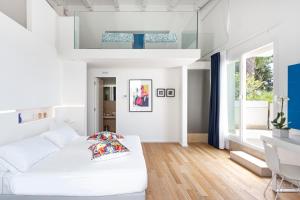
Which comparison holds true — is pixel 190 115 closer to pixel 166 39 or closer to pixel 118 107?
pixel 118 107

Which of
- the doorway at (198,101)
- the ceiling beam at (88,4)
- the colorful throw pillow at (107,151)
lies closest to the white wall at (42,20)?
the colorful throw pillow at (107,151)

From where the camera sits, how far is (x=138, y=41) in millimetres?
5500

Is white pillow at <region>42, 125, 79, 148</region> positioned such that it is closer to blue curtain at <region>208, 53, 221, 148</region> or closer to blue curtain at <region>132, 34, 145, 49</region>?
blue curtain at <region>132, 34, 145, 49</region>

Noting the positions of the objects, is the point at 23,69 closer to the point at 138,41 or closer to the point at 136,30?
the point at 138,41

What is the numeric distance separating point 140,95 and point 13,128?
403 cm

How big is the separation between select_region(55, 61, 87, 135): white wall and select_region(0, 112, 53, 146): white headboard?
1.41 meters

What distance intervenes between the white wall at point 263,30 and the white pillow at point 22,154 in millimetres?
3953

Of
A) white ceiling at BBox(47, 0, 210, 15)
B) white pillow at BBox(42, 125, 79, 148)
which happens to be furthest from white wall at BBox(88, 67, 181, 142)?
white pillow at BBox(42, 125, 79, 148)

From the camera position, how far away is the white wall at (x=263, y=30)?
3580mm

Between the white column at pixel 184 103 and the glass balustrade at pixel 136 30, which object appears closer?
the glass balustrade at pixel 136 30

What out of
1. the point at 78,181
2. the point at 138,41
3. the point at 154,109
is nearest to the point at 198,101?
the point at 154,109

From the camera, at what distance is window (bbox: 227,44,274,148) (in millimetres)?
5273

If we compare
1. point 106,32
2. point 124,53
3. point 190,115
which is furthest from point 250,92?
point 106,32

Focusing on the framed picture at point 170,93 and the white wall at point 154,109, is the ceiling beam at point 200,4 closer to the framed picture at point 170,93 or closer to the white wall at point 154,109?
the white wall at point 154,109
